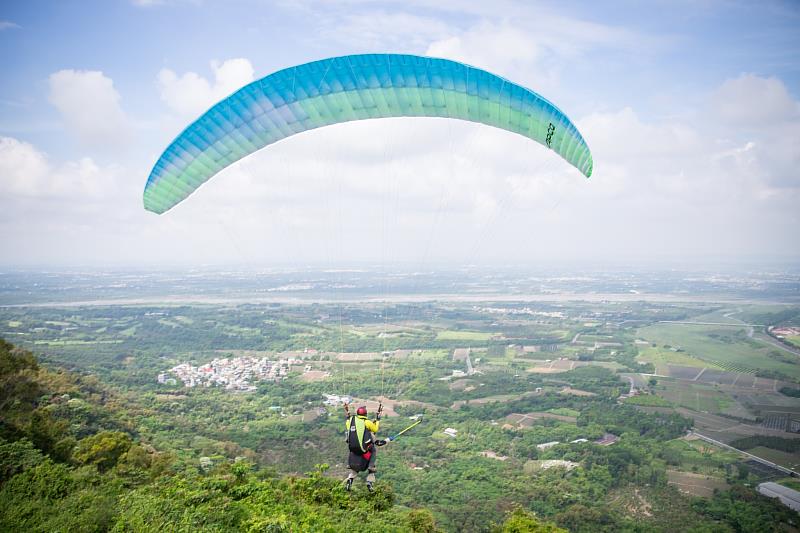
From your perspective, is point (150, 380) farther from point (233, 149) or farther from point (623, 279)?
point (623, 279)

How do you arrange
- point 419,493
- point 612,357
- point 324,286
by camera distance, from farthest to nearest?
point 324,286, point 612,357, point 419,493

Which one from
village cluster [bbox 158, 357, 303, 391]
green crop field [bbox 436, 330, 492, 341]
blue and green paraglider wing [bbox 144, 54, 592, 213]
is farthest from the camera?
green crop field [bbox 436, 330, 492, 341]

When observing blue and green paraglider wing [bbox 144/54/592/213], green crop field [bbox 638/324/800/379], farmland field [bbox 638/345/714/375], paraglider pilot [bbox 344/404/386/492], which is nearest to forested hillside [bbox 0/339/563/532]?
paraglider pilot [bbox 344/404/386/492]

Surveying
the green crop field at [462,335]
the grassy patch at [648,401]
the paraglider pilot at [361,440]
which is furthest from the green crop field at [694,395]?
the paraglider pilot at [361,440]

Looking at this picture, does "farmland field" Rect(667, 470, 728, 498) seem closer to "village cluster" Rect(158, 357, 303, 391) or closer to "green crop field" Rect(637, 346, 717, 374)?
"green crop field" Rect(637, 346, 717, 374)

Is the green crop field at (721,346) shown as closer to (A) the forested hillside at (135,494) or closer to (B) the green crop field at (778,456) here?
(B) the green crop field at (778,456)

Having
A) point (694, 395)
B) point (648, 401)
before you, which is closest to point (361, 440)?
point (648, 401)

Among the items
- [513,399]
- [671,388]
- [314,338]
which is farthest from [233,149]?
[314,338]
